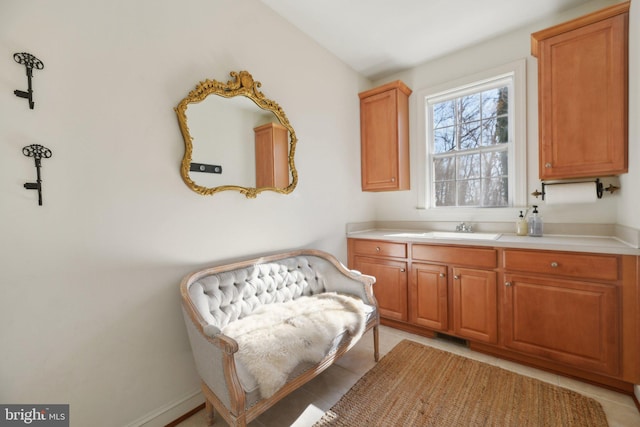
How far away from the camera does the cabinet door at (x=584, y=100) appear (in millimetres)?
1847

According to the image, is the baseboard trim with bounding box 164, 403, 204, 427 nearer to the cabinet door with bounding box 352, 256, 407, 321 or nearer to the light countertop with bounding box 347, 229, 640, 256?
the cabinet door with bounding box 352, 256, 407, 321

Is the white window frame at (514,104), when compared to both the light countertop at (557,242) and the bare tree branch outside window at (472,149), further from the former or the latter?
the light countertop at (557,242)

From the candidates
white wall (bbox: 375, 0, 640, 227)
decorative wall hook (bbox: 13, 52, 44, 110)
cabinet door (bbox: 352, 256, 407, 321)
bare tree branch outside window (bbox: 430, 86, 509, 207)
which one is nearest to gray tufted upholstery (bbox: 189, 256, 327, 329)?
cabinet door (bbox: 352, 256, 407, 321)

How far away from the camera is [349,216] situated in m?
3.10

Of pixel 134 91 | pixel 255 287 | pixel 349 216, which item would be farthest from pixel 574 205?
pixel 134 91

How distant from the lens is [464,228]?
9.08ft

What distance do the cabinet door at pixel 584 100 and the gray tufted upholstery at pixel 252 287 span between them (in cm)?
207

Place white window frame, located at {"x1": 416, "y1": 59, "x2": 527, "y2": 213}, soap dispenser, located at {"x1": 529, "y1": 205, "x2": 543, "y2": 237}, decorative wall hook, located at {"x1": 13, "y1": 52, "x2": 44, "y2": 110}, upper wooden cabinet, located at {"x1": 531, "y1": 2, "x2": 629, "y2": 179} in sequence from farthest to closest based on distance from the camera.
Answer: white window frame, located at {"x1": 416, "y1": 59, "x2": 527, "y2": 213} → soap dispenser, located at {"x1": 529, "y1": 205, "x2": 543, "y2": 237} → upper wooden cabinet, located at {"x1": 531, "y1": 2, "x2": 629, "y2": 179} → decorative wall hook, located at {"x1": 13, "y1": 52, "x2": 44, "y2": 110}

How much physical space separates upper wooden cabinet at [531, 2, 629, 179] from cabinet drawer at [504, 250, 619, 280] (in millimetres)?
642

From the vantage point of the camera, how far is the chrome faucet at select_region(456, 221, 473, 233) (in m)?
2.75

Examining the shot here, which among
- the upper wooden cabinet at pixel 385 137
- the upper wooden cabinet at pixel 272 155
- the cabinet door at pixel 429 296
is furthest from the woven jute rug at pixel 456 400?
the upper wooden cabinet at pixel 385 137

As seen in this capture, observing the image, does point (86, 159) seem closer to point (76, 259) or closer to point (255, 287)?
point (76, 259)

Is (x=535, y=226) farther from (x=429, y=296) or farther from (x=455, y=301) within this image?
(x=429, y=296)

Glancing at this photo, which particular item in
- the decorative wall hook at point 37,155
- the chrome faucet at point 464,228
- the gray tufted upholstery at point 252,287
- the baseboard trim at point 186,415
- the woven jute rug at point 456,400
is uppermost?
the decorative wall hook at point 37,155
